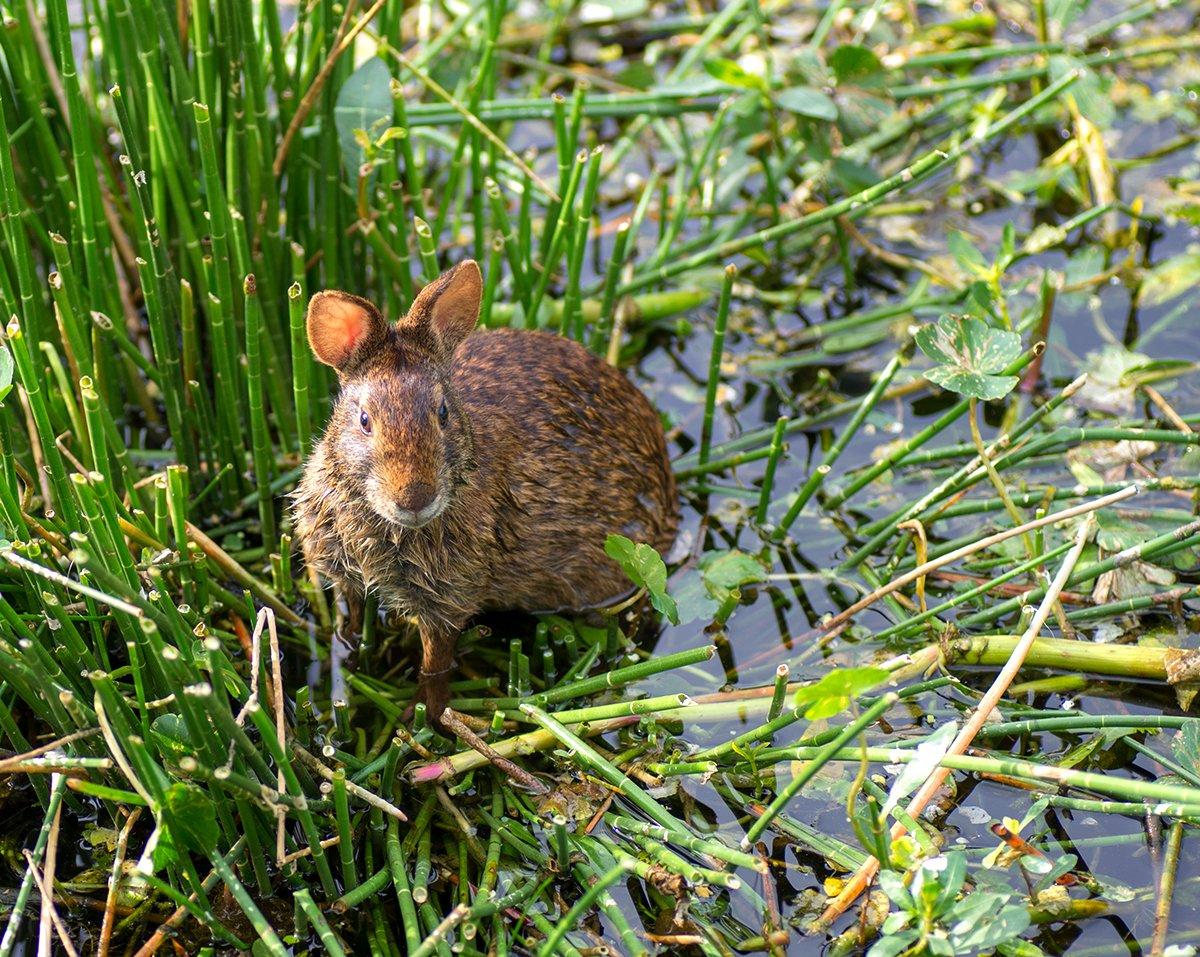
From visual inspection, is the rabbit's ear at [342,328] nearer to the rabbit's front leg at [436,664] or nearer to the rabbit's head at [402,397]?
the rabbit's head at [402,397]

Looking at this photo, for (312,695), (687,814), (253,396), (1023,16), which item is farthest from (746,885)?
(1023,16)

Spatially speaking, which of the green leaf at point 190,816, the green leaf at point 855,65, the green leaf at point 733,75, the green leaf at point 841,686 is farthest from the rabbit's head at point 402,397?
the green leaf at point 855,65

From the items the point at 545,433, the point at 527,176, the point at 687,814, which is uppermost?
the point at 527,176

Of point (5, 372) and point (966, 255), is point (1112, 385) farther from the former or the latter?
point (5, 372)

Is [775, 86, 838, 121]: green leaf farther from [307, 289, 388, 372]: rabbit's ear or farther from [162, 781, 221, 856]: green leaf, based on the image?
[162, 781, 221, 856]: green leaf

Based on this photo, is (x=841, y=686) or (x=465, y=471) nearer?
(x=841, y=686)

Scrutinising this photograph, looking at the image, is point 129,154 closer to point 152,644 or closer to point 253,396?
point 253,396

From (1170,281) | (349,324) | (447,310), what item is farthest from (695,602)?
(1170,281)
